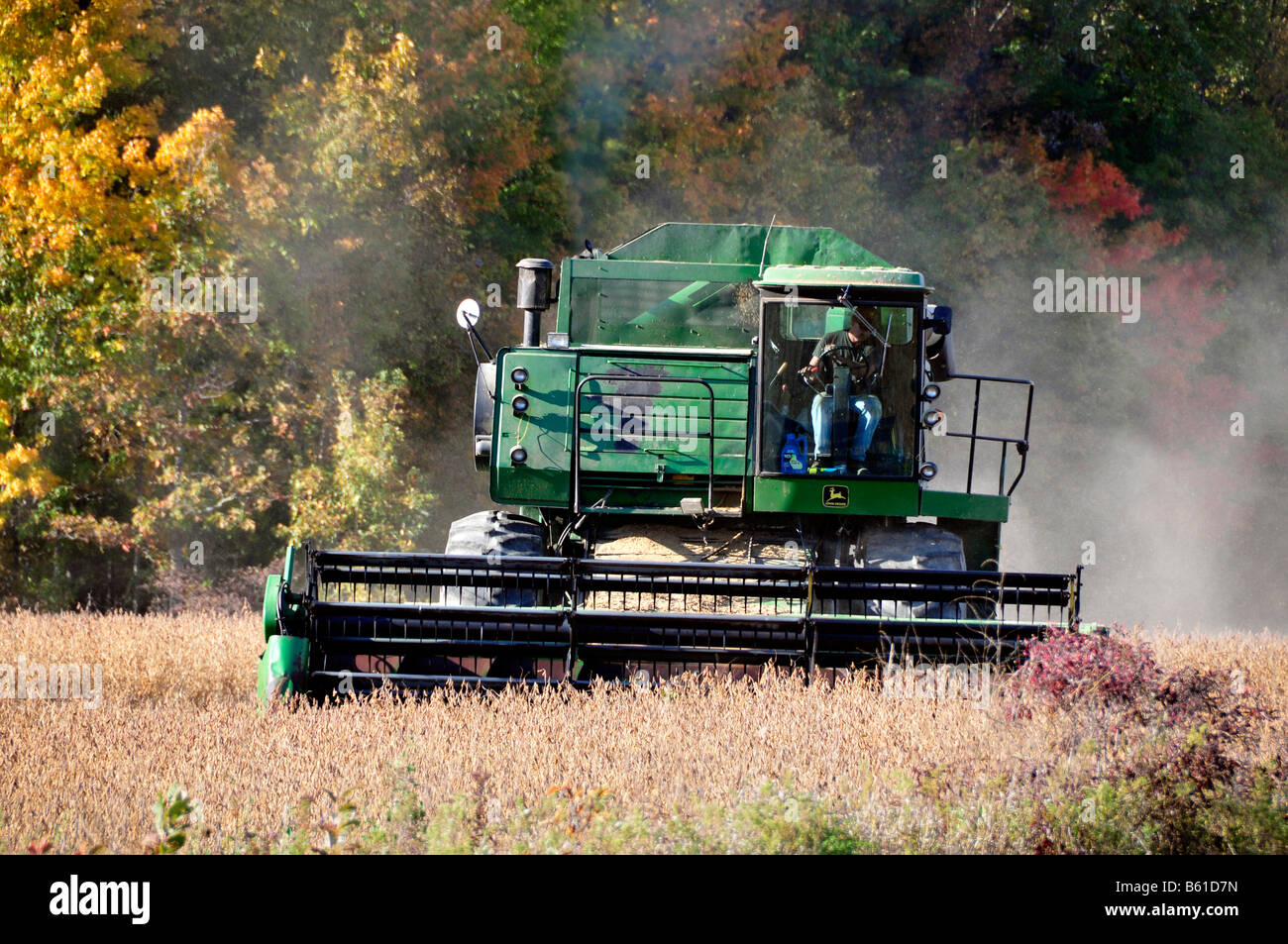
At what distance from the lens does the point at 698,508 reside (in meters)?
10.0

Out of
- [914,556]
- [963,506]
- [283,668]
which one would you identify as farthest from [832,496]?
[283,668]

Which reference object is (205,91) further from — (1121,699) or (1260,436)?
(1260,436)

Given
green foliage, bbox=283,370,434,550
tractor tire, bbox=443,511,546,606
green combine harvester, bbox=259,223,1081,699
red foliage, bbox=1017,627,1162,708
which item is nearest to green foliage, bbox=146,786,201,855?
green combine harvester, bbox=259,223,1081,699

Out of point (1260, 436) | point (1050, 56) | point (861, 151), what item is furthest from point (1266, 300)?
point (861, 151)

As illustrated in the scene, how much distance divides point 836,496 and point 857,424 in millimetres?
560

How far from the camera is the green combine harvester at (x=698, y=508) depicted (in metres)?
8.95

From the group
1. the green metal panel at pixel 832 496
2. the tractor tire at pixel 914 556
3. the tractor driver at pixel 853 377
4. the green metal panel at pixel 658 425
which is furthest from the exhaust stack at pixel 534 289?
the tractor tire at pixel 914 556

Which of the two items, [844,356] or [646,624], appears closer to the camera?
[646,624]

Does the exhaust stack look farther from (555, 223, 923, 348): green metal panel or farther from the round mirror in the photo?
the round mirror

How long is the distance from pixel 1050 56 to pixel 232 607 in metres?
20.4

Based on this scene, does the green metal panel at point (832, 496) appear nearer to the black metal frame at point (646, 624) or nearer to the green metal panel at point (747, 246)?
the black metal frame at point (646, 624)

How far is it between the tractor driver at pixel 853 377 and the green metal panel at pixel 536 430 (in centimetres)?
169

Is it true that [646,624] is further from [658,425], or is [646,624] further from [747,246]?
[747,246]

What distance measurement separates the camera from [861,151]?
28.0m
